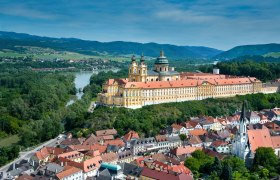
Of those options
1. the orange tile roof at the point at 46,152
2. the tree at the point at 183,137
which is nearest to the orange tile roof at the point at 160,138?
the tree at the point at 183,137

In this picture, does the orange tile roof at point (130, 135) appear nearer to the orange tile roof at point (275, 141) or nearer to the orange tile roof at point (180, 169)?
the orange tile roof at point (180, 169)

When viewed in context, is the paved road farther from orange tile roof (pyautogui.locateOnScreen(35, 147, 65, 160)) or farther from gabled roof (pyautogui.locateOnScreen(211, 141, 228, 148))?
gabled roof (pyautogui.locateOnScreen(211, 141, 228, 148))

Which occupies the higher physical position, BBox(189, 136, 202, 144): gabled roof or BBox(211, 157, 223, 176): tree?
BBox(211, 157, 223, 176): tree

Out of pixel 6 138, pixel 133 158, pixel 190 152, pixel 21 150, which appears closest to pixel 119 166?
pixel 133 158

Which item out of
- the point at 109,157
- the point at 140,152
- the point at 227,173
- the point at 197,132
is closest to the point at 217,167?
the point at 227,173

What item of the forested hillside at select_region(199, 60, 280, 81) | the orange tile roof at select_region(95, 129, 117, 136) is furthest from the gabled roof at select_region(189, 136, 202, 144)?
the forested hillside at select_region(199, 60, 280, 81)

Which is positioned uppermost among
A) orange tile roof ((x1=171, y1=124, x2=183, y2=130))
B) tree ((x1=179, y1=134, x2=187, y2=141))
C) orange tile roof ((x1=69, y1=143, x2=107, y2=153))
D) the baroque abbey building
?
the baroque abbey building

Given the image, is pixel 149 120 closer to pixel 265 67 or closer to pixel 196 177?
pixel 196 177

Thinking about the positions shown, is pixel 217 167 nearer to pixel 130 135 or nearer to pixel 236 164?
pixel 236 164
